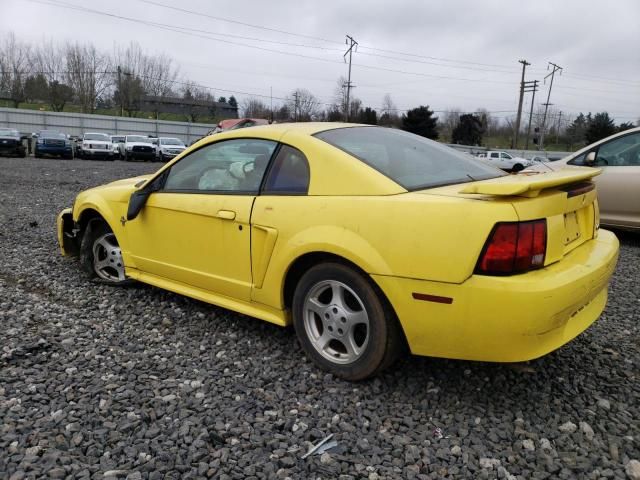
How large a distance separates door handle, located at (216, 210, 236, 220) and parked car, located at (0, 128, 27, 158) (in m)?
24.2

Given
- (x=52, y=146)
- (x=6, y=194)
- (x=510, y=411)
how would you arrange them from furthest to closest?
(x=52, y=146), (x=6, y=194), (x=510, y=411)

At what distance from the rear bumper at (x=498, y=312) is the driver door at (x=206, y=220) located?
3.41ft

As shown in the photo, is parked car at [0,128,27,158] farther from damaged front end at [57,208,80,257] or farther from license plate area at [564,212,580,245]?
license plate area at [564,212,580,245]

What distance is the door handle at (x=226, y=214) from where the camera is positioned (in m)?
3.00

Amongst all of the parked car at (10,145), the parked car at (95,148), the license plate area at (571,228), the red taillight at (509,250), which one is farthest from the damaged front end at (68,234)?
the parked car at (95,148)

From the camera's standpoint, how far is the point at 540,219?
227cm

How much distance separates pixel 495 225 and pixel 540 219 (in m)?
0.27

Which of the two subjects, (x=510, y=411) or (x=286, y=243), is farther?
(x=286, y=243)

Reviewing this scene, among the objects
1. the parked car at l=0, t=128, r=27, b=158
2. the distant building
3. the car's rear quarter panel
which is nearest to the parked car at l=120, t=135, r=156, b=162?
the parked car at l=0, t=128, r=27, b=158

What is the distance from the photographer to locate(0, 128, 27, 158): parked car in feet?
74.0

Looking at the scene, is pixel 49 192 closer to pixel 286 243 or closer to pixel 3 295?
pixel 3 295

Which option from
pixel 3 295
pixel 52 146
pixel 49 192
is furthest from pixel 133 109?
pixel 3 295

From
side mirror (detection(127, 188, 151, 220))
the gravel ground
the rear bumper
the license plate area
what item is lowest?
the gravel ground

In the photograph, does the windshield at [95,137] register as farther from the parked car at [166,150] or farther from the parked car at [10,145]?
the parked car at [10,145]
